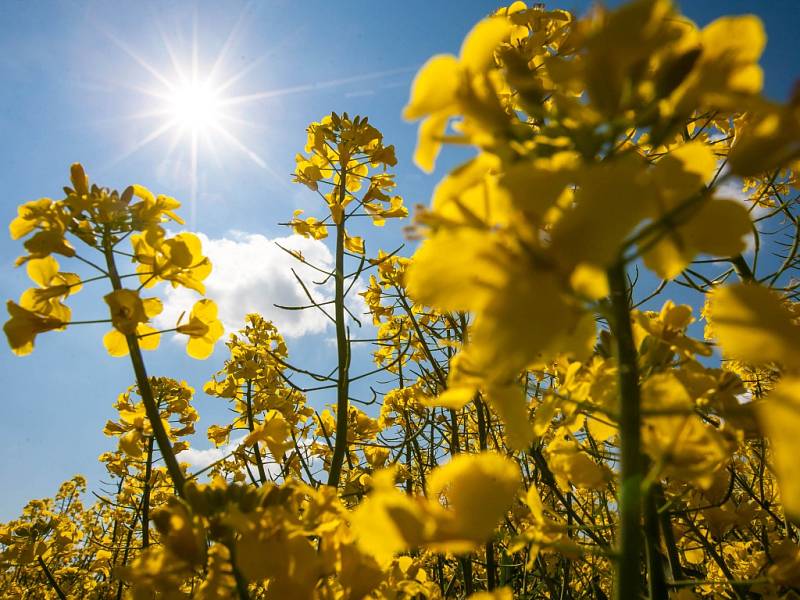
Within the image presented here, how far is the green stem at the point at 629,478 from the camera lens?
2.64 feet

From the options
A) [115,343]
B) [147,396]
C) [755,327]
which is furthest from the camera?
[115,343]

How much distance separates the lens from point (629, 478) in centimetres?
81

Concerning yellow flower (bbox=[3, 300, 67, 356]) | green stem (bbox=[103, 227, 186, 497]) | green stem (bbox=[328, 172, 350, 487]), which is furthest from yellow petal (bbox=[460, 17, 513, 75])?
green stem (bbox=[328, 172, 350, 487])

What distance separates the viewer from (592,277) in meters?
0.71

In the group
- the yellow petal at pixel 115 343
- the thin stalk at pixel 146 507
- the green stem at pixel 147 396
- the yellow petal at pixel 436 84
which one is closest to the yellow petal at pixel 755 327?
the yellow petal at pixel 436 84

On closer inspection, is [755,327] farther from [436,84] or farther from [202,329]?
[202,329]

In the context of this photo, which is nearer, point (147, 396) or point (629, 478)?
point (629, 478)

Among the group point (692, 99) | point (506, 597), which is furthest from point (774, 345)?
point (506, 597)

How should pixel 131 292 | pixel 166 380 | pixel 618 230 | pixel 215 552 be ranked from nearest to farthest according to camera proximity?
pixel 618 230 < pixel 215 552 < pixel 131 292 < pixel 166 380

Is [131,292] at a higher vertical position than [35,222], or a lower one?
lower

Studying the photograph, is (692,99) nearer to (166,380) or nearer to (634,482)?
Result: (634,482)

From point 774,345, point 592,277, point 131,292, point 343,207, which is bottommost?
point 774,345

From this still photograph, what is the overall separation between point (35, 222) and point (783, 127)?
221 centimetres

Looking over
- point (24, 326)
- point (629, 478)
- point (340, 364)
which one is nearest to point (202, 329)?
point (24, 326)
